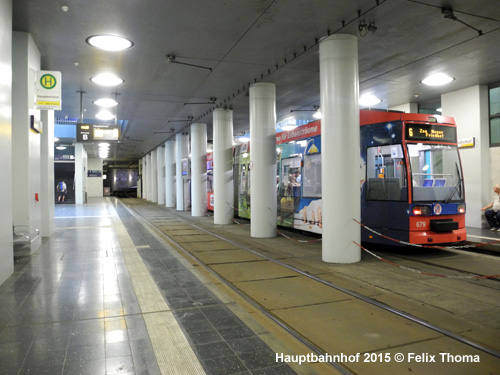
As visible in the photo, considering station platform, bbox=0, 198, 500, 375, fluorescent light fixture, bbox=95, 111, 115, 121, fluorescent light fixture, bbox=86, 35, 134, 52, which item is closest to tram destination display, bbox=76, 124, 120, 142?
fluorescent light fixture, bbox=95, 111, 115, 121

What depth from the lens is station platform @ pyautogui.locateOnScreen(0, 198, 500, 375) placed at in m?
3.52

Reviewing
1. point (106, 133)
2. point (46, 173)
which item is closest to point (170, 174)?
point (106, 133)

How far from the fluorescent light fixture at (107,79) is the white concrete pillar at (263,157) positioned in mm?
4224

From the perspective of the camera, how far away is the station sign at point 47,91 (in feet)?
29.1

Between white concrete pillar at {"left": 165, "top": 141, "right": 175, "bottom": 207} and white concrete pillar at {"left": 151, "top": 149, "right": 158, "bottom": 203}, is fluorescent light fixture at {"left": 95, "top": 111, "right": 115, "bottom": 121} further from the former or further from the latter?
white concrete pillar at {"left": 151, "top": 149, "right": 158, "bottom": 203}

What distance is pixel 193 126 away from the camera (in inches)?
772

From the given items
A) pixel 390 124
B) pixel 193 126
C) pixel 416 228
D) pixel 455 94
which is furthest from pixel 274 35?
pixel 193 126

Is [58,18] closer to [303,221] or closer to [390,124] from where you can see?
[390,124]

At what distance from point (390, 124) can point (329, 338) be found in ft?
20.1

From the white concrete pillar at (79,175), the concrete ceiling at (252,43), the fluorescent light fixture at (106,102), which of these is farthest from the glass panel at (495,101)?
the white concrete pillar at (79,175)

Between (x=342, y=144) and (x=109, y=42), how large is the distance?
18.9ft

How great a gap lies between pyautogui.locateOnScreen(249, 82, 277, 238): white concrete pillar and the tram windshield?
4.53 meters

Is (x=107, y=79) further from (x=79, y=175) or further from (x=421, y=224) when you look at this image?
(x=79, y=175)

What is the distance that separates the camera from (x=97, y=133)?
15430mm
